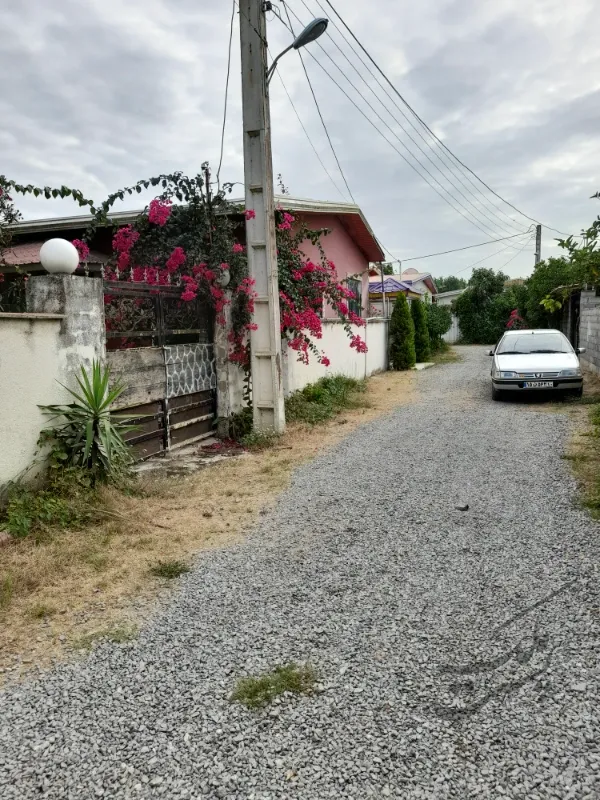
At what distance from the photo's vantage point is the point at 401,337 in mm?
19141

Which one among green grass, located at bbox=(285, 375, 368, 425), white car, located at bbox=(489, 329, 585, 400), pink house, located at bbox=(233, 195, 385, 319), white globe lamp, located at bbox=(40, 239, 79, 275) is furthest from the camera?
pink house, located at bbox=(233, 195, 385, 319)

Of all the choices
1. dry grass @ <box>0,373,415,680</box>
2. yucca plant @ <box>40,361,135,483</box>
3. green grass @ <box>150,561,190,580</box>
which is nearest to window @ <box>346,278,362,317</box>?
dry grass @ <box>0,373,415,680</box>

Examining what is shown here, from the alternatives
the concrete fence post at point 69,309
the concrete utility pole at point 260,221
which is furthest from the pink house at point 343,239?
the concrete fence post at point 69,309

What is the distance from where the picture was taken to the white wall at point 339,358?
34.8 feet

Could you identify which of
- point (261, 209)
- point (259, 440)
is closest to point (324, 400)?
point (259, 440)

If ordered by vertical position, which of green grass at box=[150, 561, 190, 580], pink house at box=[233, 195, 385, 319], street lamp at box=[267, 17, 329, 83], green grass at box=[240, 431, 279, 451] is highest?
street lamp at box=[267, 17, 329, 83]

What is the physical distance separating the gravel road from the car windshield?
24.3 ft

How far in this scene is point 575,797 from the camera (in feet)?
6.46

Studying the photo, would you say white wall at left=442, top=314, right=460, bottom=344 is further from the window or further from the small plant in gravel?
the small plant in gravel

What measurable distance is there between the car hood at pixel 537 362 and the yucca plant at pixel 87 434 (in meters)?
7.93

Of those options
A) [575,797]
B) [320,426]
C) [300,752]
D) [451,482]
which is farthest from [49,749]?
[320,426]

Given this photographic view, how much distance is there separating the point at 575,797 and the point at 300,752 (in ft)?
3.18

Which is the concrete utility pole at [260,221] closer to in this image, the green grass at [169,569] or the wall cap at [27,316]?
the wall cap at [27,316]

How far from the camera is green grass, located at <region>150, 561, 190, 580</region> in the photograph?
3.91 m
